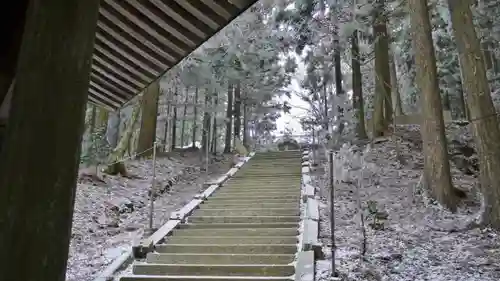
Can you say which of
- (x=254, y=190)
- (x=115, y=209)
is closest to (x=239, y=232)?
(x=115, y=209)

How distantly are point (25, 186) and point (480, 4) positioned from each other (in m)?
15.4

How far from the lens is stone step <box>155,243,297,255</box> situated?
6812 millimetres

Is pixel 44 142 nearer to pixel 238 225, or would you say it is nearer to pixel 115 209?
pixel 238 225

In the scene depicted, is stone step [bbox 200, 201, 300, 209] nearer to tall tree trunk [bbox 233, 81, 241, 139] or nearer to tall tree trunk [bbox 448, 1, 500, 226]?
tall tree trunk [bbox 448, 1, 500, 226]

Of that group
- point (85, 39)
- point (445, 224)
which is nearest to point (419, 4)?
point (445, 224)

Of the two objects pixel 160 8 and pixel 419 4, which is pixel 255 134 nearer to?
pixel 419 4

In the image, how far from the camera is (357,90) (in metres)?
17.0

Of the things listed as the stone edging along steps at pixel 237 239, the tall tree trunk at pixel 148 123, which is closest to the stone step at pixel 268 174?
the stone edging along steps at pixel 237 239

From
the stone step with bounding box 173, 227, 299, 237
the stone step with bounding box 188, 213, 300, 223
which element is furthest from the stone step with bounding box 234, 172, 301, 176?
the stone step with bounding box 173, 227, 299, 237

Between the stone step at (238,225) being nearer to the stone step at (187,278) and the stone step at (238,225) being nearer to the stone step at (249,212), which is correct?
the stone step at (249,212)

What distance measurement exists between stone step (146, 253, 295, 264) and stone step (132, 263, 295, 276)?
304 millimetres

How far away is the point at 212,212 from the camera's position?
9.50 metres

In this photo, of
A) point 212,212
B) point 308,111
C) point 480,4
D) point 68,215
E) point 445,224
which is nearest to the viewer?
point 68,215

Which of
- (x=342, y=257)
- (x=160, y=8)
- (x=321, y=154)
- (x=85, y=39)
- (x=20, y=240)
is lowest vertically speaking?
(x=342, y=257)
